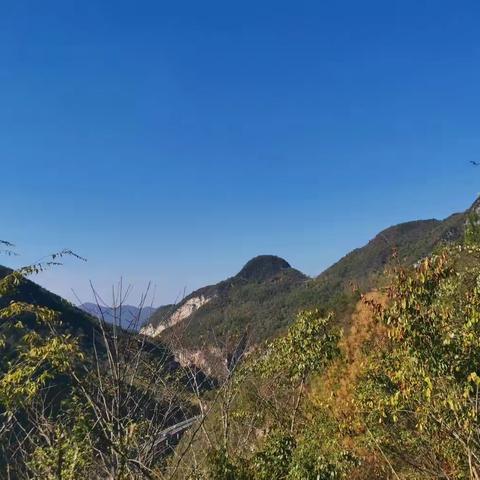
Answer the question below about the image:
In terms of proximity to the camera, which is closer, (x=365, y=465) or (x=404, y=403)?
(x=404, y=403)

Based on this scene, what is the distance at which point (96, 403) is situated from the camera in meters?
7.29

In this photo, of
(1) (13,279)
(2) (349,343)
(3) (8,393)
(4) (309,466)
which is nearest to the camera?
(3) (8,393)

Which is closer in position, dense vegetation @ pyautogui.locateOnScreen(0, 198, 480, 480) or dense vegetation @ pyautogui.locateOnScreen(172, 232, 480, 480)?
dense vegetation @ pyautogui.locateOnScreen(0, 198, 480, 480)

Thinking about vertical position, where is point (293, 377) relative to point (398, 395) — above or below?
below

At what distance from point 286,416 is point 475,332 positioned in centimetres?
1267

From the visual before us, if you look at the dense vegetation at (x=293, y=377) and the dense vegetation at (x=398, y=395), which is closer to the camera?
the dense vegetation at (x=293, y=377)

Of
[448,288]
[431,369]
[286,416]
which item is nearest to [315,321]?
[286,416]

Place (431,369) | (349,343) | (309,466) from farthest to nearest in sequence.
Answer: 1. (349,343)
2. (309,466)
3. (431,369)

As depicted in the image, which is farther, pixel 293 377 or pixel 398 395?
pixel 293 377

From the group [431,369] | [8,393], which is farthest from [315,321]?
[8,393]

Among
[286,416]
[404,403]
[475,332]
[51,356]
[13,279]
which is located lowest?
[286,416]

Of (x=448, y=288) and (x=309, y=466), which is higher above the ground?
(x=448, y=288)

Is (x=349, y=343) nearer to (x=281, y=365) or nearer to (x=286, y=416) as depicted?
(x=286, y=416)

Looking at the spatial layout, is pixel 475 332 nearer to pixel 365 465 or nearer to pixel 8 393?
pixel 8 393
